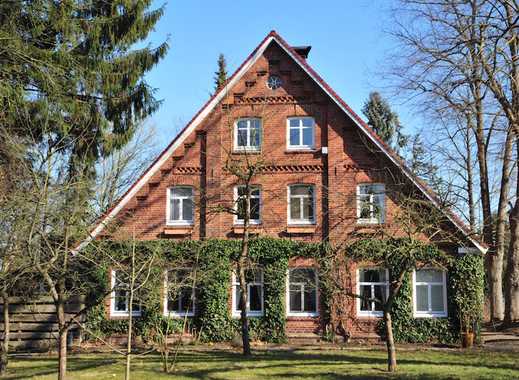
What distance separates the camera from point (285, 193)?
21.3 meters

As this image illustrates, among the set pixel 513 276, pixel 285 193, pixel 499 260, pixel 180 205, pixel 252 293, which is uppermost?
pixel 285 193

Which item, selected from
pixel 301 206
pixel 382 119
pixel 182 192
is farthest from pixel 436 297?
pixel 382 119

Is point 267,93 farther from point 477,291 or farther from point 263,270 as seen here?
point 477,291

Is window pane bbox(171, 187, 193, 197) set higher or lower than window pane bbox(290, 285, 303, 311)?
higher

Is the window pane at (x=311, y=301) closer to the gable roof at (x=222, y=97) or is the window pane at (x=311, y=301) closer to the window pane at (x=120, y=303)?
the gable roof at (x=222, y=97)

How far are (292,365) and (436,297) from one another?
726 centimetres

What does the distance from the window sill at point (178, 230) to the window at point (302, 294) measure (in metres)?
3.88

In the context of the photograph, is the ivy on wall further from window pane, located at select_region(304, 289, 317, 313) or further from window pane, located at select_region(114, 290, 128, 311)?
window pane, located at select_region(114, 290, 128, 311)

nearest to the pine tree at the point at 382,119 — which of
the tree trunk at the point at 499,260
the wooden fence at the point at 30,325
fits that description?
the tree trunk at the point at 499,260

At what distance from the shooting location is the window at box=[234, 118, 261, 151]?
70.9 feet

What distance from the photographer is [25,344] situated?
65.7 feet

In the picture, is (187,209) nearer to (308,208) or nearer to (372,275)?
(308,208)

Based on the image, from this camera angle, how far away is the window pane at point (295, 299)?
2072cm

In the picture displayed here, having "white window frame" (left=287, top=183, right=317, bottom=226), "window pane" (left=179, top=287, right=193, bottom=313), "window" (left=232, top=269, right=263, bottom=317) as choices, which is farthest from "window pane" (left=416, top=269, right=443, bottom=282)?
"window pane" (left=179, top=287, right=193, bottom=313)
